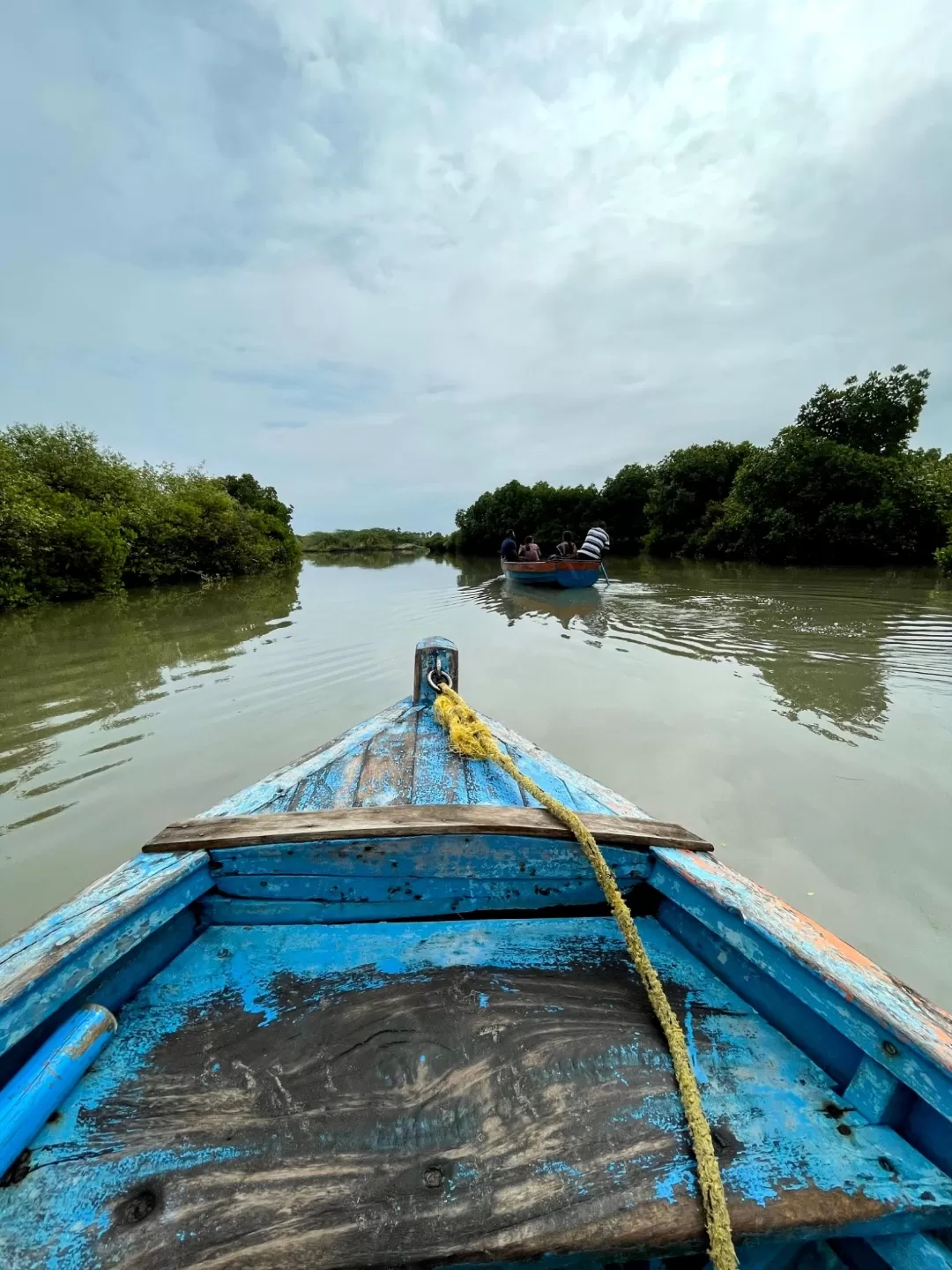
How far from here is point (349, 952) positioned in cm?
145

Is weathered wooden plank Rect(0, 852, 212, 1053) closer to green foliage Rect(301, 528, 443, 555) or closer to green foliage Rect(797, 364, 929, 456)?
green foliage Rect(797, 364, 929, 456)

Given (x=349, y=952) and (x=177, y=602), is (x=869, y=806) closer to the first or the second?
(x=349, y=952)

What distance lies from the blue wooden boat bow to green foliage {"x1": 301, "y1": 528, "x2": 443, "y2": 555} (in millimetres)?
63930

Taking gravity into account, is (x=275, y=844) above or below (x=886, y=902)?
above

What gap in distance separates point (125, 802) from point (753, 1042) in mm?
3952

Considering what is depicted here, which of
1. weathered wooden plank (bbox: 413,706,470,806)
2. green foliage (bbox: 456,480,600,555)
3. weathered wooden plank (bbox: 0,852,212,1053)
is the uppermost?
green foliage (bbox: 456,480,600,555)

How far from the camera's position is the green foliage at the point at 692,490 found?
91.3 feet

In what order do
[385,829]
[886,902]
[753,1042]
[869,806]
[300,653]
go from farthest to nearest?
[300,653]
[869,806]
[886,902]
[385,829]
[753,1042]

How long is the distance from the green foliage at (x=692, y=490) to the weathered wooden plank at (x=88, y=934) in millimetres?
28541

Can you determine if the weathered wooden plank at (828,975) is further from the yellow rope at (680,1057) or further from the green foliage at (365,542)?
the green foliage at (365,542)

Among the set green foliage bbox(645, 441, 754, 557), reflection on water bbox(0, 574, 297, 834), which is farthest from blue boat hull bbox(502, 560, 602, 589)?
green foliage bbox(645, 441, 754, 557)

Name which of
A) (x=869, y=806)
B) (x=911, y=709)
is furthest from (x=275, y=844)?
(x=911, y=709)

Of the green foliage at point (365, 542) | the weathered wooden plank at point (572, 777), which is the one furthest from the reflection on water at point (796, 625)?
the green foliage at point (365, 542)

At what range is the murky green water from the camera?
2955mm
